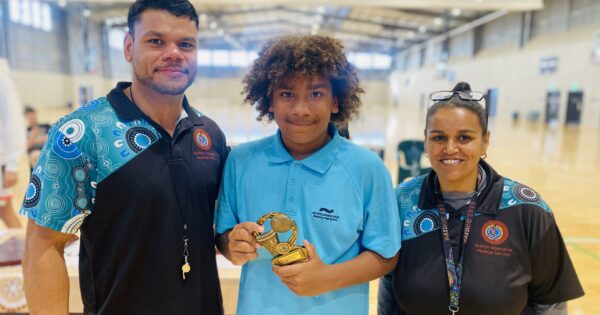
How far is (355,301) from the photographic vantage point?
142 cm

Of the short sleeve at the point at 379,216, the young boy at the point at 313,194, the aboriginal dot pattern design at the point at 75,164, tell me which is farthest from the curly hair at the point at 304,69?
the aboriginal dot pattern design at the point at 75,164

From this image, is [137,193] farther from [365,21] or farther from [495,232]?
[365,21]

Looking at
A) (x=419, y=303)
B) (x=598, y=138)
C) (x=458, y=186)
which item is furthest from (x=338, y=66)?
(x=598, y=138)

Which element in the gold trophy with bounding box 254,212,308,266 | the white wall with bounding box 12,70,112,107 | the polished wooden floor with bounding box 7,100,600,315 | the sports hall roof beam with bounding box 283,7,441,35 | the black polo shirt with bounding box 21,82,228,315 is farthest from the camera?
the sports hall roof beam with bounding box 283,7,441,35

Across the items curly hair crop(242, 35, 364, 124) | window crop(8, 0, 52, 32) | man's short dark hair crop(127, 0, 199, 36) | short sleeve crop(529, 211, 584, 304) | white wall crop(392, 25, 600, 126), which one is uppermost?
window crop(8, 0, 52, 32)

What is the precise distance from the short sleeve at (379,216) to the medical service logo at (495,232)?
407 millimetres

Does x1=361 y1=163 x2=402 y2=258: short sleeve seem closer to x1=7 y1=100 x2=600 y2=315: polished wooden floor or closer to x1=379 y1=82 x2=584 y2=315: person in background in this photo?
x1=379 y1=82 x2=584 y2=315: person in background

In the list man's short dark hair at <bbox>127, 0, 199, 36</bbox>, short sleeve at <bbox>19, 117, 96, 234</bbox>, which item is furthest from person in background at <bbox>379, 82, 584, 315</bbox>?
short sleeve at <bbox>19, 117, 96, 234</bbox>

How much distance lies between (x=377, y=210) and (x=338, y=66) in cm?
50

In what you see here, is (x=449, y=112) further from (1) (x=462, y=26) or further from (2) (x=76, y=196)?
(1) (x=462, y=26)

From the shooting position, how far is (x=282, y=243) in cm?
120

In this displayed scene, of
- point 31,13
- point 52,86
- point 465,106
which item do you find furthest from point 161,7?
point 52,86

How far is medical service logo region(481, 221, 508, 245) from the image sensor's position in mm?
1520

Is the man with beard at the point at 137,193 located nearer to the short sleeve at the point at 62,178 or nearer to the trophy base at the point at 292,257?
the short sleeve at the point at 62,178
